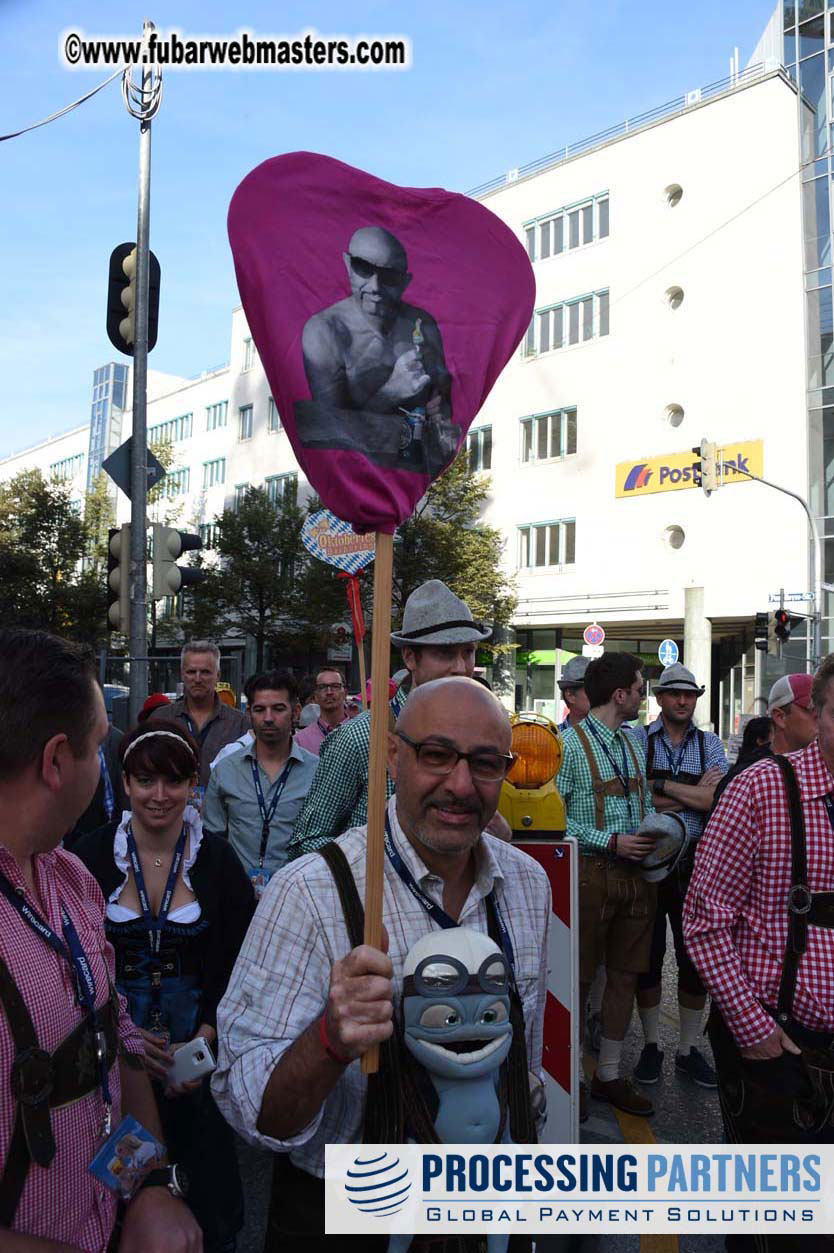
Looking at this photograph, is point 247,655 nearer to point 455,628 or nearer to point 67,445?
point 455,628

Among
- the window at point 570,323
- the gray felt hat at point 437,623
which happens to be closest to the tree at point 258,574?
the window at point 570,323

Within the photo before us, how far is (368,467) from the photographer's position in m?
2.13

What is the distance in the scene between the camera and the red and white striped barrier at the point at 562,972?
11.5 feet

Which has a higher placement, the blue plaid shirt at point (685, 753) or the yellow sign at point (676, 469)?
the yellow sign at point (676, 469)

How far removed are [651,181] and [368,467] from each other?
111ft

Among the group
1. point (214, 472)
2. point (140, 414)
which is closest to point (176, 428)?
point (214, 472)

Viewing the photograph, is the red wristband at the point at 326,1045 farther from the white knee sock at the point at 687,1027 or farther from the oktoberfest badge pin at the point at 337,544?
the oktoberfest badge pin at the point at 337,544

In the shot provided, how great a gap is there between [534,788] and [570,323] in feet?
107

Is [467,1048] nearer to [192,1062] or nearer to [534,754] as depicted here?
[192,1062]

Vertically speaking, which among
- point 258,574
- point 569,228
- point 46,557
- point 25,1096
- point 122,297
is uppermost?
point 569,228

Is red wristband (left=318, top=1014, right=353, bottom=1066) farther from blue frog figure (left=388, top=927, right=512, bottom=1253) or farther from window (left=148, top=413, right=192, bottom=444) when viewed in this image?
window (left=148, top=413, right=192, bottom=444)

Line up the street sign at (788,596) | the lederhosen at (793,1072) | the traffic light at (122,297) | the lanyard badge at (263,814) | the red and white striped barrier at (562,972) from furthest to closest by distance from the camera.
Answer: the street sign at (788,596), the traffic light at (122,297), the lanyard badge at (263,814), the red and white striped barrier at (562,972), the lederhosen at (793,1072)

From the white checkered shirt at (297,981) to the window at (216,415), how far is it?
4903 centimetres

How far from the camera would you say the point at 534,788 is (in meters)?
3.70
